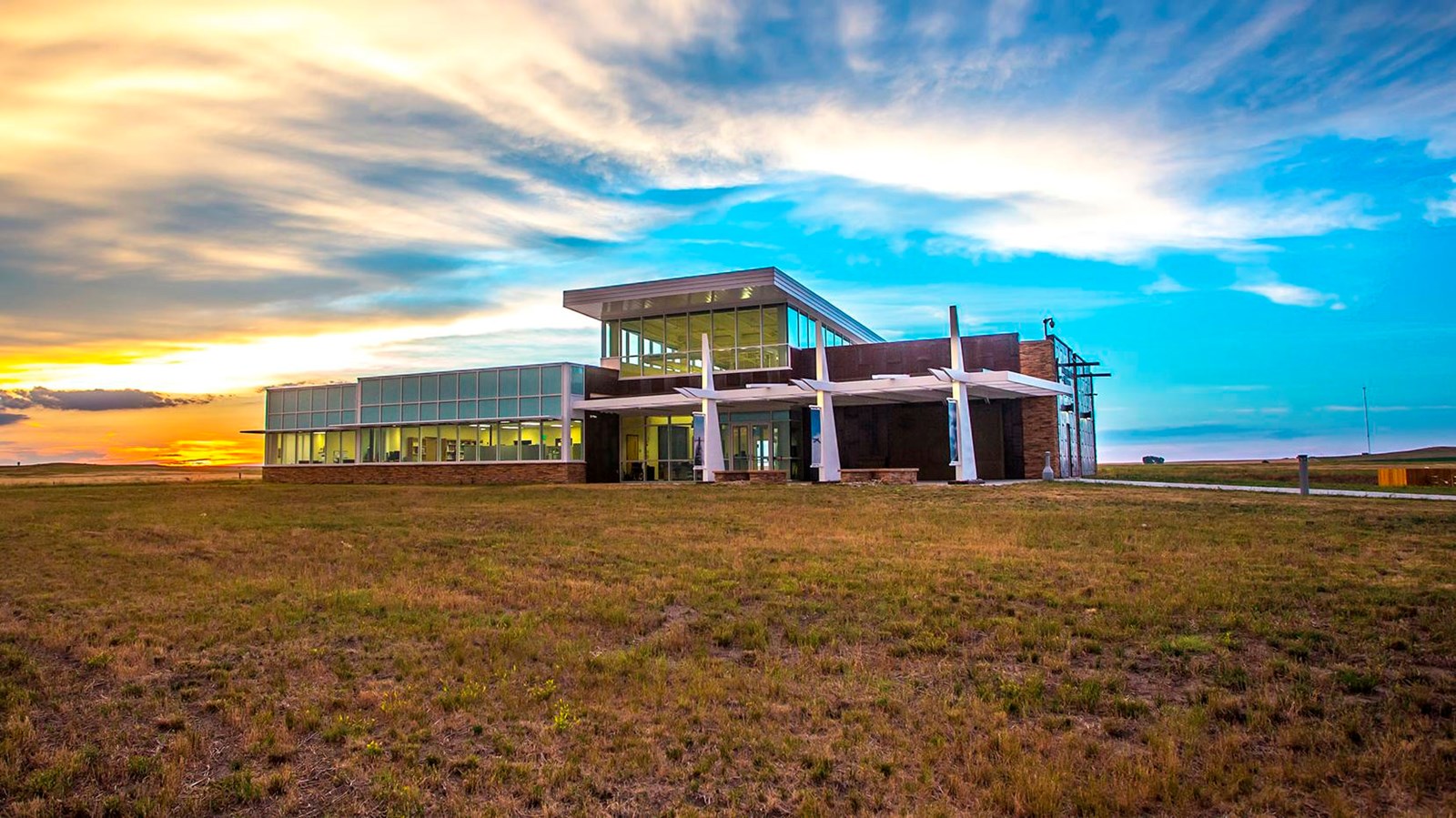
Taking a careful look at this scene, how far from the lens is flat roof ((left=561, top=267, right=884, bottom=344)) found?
33031mm

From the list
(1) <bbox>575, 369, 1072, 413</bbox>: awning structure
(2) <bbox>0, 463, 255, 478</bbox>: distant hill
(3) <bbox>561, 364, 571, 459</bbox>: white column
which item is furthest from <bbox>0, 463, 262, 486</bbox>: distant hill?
(1) <bbox>575, 369, 1072, 413</bbox>: awning structure

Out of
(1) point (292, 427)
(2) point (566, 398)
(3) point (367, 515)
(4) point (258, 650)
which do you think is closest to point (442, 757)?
(4) point (258, 650)

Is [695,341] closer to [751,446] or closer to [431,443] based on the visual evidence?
[751,446]

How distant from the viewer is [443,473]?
126 feet

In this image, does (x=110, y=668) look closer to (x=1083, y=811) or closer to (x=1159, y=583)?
(x=1083, y=811)

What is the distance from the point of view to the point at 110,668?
699cm

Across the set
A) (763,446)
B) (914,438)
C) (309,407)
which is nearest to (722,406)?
(763,446)

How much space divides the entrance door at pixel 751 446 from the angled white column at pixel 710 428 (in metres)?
3.86

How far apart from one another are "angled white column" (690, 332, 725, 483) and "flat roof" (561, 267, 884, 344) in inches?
122

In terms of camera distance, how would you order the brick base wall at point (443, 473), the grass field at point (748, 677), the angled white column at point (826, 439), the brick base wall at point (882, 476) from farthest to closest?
the brick base wall at point (443, 473) < the angled white column at point (826, 439) < the brick base wall at point (882, 476) < the grass field at point (748, 677)

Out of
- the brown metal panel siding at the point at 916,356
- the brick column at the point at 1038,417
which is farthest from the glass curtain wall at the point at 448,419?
the brick column at the point at 1038,417

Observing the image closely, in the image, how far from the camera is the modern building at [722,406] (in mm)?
31766

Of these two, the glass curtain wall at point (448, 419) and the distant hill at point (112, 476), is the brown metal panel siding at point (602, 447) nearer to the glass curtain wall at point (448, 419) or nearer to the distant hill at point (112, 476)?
the glass curtain wall at point (448, 419)

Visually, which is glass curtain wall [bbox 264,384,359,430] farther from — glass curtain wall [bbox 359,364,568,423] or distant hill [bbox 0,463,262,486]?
distant hill [bbox 0,463,262,486]
